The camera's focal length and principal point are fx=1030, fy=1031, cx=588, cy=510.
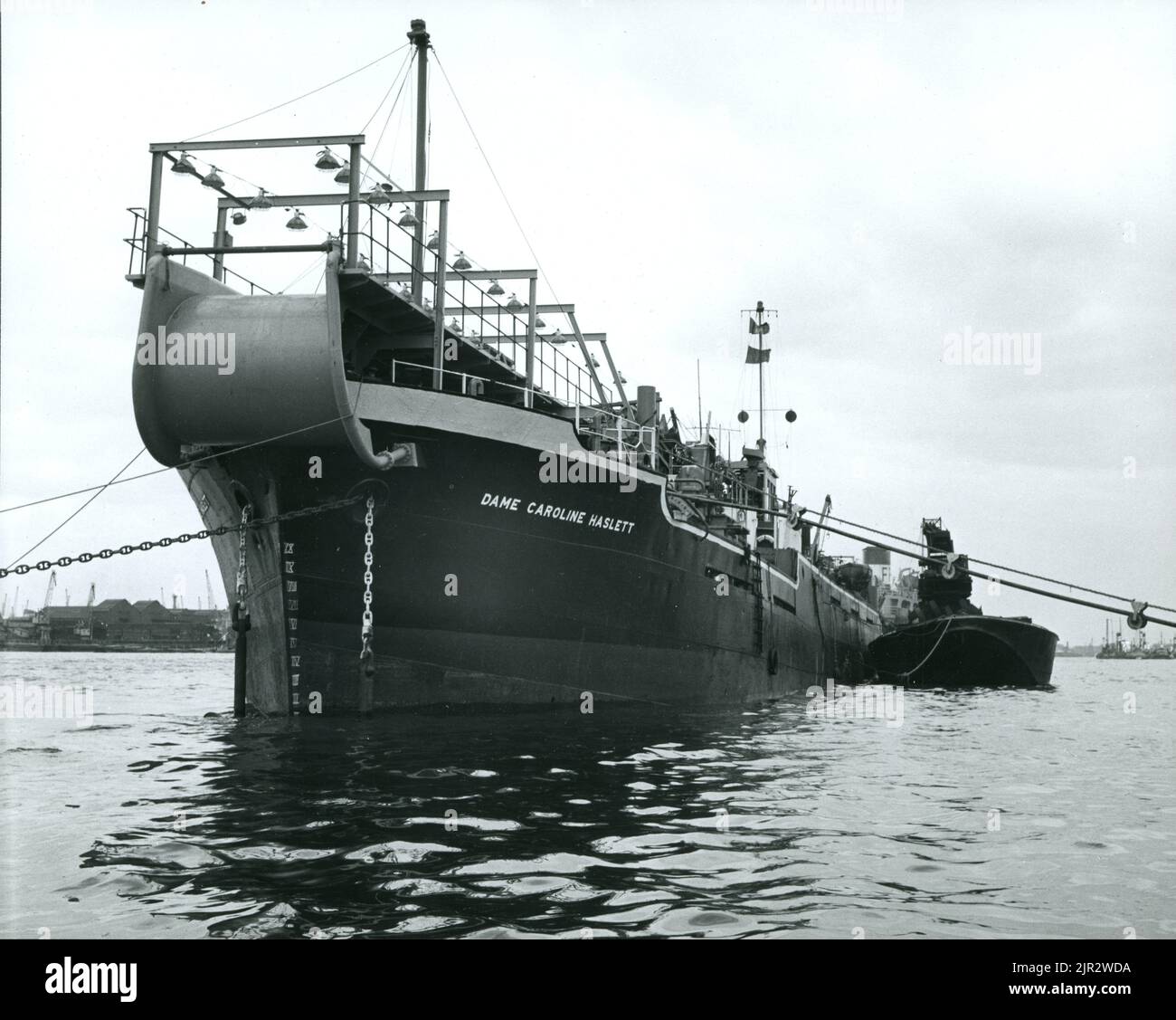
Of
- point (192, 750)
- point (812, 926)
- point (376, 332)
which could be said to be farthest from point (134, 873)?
point (376, 332)

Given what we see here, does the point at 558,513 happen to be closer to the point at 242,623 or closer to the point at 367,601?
the point at 367,601

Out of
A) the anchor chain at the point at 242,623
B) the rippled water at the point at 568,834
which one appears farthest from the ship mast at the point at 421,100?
the rippled water at the point at 568,834

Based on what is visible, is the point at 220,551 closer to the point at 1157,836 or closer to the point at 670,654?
the point at 670,654

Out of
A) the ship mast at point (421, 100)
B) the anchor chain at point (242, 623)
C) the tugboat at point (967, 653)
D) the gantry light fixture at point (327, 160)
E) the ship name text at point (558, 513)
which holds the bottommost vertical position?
the tugboat at point (967, 653)

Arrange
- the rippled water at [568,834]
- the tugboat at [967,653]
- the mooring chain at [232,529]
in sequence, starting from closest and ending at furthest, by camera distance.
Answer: the rippled water at [568,834], the mooring chain at [232,529], the tugboat at [967,653]

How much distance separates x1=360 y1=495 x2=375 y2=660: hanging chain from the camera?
49.2ft

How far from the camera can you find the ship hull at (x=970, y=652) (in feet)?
124

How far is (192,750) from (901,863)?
9.66 m

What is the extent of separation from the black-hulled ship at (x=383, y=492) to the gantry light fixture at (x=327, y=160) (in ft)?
0.07

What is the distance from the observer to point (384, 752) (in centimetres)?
1230

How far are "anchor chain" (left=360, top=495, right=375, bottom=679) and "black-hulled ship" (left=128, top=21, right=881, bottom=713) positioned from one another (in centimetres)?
6

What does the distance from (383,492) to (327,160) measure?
4.91 meters

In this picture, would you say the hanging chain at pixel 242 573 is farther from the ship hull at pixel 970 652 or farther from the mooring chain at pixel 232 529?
the ship hull at pixel 970 652

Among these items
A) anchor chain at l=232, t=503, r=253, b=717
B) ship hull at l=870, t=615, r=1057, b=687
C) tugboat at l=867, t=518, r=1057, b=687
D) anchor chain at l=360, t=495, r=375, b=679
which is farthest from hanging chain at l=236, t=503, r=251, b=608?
ship hull at l=870, t=615, r=1057, b=687
